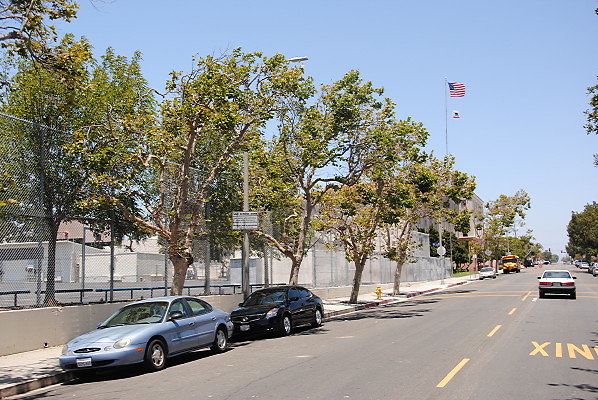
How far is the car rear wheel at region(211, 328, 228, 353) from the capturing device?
45.5 feet

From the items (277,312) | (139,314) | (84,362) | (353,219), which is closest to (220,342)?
(139,314)

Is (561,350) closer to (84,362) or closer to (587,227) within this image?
(84,362)

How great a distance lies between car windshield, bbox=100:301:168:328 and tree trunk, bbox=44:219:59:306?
332 cm


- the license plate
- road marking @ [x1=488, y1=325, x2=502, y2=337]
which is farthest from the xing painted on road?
the license plate

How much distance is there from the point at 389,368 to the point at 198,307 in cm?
511

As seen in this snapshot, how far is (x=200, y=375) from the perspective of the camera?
10820 mm

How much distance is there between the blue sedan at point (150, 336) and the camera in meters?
10.8

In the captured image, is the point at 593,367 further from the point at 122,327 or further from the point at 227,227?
the point at 227,227

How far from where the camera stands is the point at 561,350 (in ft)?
41.3

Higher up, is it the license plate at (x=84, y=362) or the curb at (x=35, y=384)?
the license plate at (x=84, y=362)

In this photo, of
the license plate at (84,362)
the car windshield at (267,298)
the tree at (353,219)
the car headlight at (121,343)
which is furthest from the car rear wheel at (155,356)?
the tree at (353,219)

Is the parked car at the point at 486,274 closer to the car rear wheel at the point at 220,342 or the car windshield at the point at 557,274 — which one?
the car windshield at the point at 557,274

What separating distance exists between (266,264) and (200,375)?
1583 centimetres

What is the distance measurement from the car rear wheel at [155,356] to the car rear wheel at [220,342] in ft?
7.16
